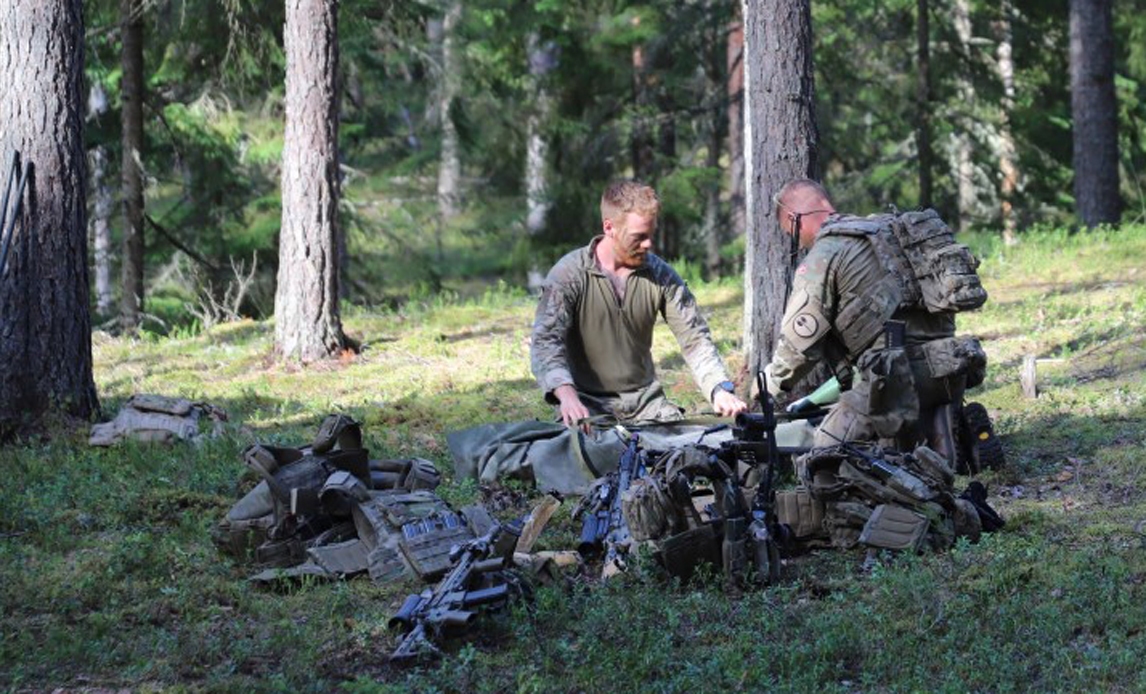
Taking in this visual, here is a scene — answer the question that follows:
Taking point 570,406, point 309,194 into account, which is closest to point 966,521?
point 570,406

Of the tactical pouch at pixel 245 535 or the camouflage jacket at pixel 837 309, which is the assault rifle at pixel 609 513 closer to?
the camouflage jacket at pixel 837 309

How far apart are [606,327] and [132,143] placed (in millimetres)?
11533

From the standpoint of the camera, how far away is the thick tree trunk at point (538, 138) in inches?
1056

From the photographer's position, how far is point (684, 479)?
673 centimetres

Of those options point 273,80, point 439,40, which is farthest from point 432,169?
point 273,80

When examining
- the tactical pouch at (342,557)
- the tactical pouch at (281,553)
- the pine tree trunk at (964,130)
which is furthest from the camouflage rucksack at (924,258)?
the pine tree trunk at (964,130)

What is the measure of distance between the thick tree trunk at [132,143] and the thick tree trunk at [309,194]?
4.89 m

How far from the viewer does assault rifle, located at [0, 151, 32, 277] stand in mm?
10227

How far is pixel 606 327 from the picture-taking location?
9.29 meters

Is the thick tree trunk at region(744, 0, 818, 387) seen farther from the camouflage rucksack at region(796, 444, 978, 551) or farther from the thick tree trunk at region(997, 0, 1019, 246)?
the thick tree trunk at region(997, 0, 1019, 246)

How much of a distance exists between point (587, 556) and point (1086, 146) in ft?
52.8

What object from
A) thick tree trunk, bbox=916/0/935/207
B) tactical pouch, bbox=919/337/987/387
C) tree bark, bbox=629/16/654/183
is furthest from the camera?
tree bark, bbox=629/16/654/183

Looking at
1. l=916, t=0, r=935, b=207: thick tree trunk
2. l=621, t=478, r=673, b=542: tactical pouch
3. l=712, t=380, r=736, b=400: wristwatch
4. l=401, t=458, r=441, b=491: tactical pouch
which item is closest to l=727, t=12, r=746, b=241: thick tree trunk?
l=916, t=0, r=935, b=207: thick tree trunk

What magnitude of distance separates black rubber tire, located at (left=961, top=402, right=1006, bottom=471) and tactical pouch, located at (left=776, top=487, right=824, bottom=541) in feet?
6.19
